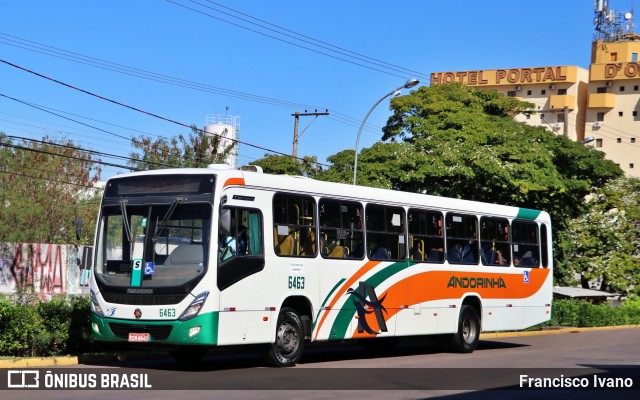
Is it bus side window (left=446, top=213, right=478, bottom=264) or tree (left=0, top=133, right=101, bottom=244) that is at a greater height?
tree (left=0, top=133, right=101, bottom=244)

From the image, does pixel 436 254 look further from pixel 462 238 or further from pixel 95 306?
pixel 95 306

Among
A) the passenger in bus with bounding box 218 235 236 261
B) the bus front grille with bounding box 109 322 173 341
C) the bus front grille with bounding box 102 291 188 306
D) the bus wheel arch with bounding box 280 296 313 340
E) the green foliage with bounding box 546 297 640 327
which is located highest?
the passenger in bus with bounding box 218 235 236 261

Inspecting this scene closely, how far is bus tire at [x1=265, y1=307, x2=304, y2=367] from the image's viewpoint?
1684 centimetres

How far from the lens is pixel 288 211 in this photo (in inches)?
685

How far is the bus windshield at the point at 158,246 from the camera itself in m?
15.8

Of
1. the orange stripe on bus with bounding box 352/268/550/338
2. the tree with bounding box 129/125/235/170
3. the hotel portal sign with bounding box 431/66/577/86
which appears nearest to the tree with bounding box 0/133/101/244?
the tree with bounding box 129/125/235/170

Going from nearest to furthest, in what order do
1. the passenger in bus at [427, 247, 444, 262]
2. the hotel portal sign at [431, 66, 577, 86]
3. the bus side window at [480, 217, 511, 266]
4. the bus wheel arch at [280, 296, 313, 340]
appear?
Answer: the bus wheel arch at [280, 296, 313, 340], the passenger in bus at [427, 247, 444, 262], the bus side window at [480, 217, 511, 266], the hotel portal sign at [431, 66, 577, 86]

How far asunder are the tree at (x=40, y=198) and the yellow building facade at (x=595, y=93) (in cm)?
6046

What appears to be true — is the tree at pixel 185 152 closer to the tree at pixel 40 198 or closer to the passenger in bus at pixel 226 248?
the tree at pixel 40 198

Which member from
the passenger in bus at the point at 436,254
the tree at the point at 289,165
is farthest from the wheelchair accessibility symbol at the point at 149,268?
the tree at the point at 289,165

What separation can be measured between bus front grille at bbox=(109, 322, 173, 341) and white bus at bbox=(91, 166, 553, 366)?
2 cm

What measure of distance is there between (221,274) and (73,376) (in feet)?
8.83

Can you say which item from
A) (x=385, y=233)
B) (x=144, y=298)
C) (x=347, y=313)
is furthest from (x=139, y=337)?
(x=385, y=233)

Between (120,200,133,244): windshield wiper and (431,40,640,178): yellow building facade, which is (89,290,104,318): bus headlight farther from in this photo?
(431,40,640,178): yellow building facade
